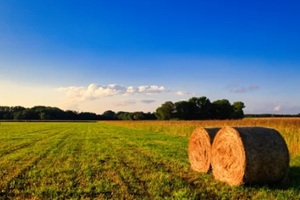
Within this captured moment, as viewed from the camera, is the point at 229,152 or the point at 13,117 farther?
the point at 13,117

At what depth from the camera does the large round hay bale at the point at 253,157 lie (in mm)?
9383

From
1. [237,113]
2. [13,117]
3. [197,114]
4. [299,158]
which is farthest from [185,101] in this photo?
[299,158]

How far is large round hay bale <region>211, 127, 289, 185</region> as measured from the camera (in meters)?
9.38

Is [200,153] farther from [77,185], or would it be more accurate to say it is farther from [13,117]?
[13,117]

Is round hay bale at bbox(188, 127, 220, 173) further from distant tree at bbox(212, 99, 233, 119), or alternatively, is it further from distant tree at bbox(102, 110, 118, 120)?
distant tree at bbox(102, 110, 118, 120)

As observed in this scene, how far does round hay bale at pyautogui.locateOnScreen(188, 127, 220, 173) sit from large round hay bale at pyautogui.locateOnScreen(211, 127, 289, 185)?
145 centimetres

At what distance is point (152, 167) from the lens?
491 inches

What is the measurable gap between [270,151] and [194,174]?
2.68 metres

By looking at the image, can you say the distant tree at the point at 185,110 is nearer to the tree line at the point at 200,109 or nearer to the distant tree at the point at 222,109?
the tree line at the point at 200,109

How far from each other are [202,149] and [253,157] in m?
2.91

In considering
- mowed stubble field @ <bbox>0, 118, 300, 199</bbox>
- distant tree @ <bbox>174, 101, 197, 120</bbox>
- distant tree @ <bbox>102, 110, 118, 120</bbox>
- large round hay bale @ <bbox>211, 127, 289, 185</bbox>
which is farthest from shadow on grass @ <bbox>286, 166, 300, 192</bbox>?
distant tree @ <bbox>102, 110, 118, 120</bbox>

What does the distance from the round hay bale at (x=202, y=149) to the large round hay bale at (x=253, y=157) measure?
1.45 meters

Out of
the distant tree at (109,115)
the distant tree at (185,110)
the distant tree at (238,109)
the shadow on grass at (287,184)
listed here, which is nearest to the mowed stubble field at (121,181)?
the shadow on grass at (287,184)

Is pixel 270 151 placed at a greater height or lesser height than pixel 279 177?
greater
